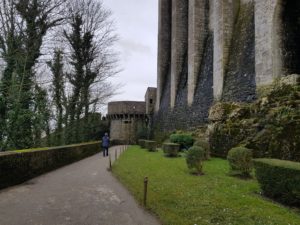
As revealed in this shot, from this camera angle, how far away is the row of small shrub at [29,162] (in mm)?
7477

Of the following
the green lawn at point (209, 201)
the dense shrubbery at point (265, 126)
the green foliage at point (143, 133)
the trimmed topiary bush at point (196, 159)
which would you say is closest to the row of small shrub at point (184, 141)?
the dense shrubbery at point (265, 126)

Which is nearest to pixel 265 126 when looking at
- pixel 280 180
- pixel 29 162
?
pixel 280 180

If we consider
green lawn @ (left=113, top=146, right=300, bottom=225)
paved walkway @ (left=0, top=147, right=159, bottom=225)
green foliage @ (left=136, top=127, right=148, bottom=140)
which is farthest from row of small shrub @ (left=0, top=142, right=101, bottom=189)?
green foliage @ (left=136, top=127, right=148, bottom=140)

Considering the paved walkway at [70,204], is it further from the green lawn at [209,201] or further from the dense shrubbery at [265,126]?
the dense shrubbery at [265,126]

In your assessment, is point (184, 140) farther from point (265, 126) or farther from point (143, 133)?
point (143, 133)

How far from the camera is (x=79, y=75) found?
2228 cm

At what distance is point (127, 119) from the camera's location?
39.4 meters

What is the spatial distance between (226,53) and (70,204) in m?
14.1

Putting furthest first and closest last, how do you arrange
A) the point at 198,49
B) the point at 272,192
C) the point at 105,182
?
the point at 198,49 → the point at 105,182 → the point at 272,192

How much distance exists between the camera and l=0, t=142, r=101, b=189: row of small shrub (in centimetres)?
748

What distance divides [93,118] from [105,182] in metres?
17.9

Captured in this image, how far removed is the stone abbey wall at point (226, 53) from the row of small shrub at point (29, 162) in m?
9.63

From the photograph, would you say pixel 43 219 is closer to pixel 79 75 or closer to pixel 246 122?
pixel 246 122

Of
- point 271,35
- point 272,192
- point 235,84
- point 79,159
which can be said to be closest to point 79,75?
point 79,159
